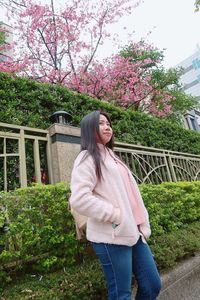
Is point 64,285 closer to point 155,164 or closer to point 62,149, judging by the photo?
point 62,149

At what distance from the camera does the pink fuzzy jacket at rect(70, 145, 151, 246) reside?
1.56 meters

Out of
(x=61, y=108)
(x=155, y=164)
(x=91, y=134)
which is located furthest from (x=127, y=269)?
(x=155, y=164)

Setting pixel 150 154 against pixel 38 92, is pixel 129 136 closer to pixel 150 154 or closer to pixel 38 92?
pixel 150 154

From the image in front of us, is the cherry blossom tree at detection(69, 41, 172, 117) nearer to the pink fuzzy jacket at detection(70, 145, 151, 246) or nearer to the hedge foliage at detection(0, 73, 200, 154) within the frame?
the hedge foliage at detection(0, 73, 200, 154)

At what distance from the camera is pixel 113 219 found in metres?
1.55

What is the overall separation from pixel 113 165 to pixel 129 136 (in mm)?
4681

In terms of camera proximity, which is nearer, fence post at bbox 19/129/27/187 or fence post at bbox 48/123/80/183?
fence post at bbox 19/129/27/187

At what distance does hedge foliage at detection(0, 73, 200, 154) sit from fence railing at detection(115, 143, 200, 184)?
2.33 feet

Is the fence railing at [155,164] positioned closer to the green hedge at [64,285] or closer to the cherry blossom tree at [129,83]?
the green hedge at [64,285]

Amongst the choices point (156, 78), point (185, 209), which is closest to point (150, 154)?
Result: point (185, 209)

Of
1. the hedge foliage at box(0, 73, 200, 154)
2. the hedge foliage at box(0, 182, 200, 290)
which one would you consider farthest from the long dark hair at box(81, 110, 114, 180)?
the hedge foliage at box(0, 73, 200, 154)

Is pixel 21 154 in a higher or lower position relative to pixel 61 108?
lower

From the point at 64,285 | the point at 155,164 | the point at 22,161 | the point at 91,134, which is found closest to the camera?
the point at 91,134

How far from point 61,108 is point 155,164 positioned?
2.64m
